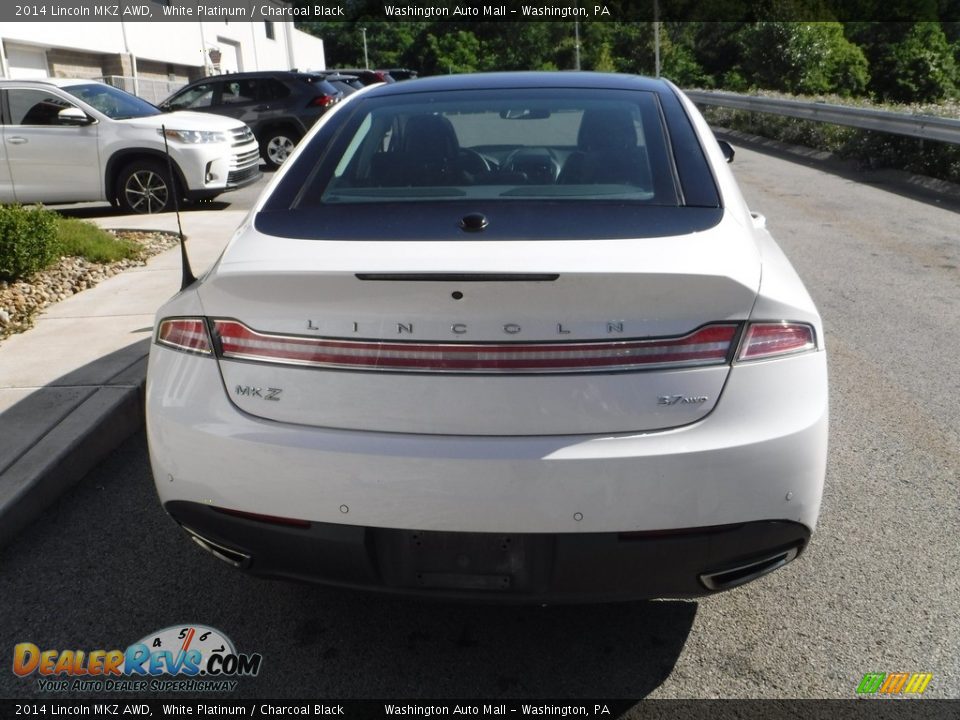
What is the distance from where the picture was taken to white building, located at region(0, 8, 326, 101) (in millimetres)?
27469

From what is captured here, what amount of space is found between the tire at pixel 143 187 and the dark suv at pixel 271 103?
18.1ft

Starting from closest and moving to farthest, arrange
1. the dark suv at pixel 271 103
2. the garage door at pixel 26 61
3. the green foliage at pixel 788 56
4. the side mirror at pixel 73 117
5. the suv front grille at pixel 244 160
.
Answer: the side mirror at pixel 73 117 → the suv front grille at pixel 244 160 → the dark suv at pixel 271 103 → the garage door at pixel 26 61 → the green foliage at pixel 788 56

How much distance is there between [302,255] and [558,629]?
1.43 m

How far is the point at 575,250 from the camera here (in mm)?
2510

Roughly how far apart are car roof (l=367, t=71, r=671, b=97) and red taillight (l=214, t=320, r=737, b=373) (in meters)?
1.70

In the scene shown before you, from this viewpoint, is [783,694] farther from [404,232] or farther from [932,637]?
[404,232]

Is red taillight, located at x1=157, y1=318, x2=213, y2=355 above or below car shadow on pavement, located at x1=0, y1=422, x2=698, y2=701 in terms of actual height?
above

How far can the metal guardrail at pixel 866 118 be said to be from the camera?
12.3 meters

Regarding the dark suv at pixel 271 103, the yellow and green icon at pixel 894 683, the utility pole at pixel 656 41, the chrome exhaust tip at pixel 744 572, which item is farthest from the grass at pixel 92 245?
the utility pole at pixel 656 41

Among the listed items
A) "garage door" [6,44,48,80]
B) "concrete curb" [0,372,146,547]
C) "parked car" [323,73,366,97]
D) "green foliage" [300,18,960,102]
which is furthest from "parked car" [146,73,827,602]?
"green foliage" [300,18,960,102]

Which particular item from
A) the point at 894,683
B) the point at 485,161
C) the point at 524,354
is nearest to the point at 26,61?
the point at 485,161

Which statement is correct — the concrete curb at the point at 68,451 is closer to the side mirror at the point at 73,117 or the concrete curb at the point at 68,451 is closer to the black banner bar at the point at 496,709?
the black banner bar at the point at 496,709

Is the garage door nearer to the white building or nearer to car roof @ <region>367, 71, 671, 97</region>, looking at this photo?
the white building

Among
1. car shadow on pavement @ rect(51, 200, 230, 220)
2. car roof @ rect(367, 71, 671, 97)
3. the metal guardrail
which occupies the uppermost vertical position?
car roof @ rect(367, 71, 671, 97)
